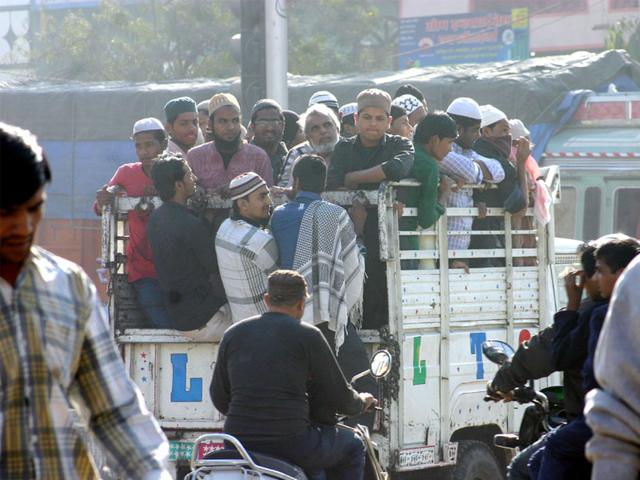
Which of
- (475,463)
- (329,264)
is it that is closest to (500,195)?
(475,463)

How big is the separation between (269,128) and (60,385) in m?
5.92

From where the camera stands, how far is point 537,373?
5730 mm

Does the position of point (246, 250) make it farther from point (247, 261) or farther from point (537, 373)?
point (537, 373)

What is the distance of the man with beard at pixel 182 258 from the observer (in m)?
7.39

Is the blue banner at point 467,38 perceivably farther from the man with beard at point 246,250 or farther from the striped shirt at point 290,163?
the man with beard at point 246,250

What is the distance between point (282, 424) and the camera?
5691 mm

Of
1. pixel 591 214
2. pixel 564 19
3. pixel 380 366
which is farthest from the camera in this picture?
pixel 564 19

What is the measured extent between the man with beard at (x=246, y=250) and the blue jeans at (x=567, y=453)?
2.54 meters

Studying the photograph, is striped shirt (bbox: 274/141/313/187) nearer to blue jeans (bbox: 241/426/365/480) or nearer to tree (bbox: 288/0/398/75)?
blue jeans (bbox: 241/426/365/480)

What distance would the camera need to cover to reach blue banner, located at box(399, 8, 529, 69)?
1779 inches

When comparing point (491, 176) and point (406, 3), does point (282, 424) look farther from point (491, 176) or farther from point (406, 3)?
point (406, 3)

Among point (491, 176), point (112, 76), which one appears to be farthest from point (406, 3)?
point (491, 176)

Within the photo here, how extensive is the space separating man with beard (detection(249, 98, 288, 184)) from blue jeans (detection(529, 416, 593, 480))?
3.92 meters

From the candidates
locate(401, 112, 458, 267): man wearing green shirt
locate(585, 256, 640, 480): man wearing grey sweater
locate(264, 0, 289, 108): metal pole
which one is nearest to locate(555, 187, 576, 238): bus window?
locate(264, 0, 289, 108): metal pole
